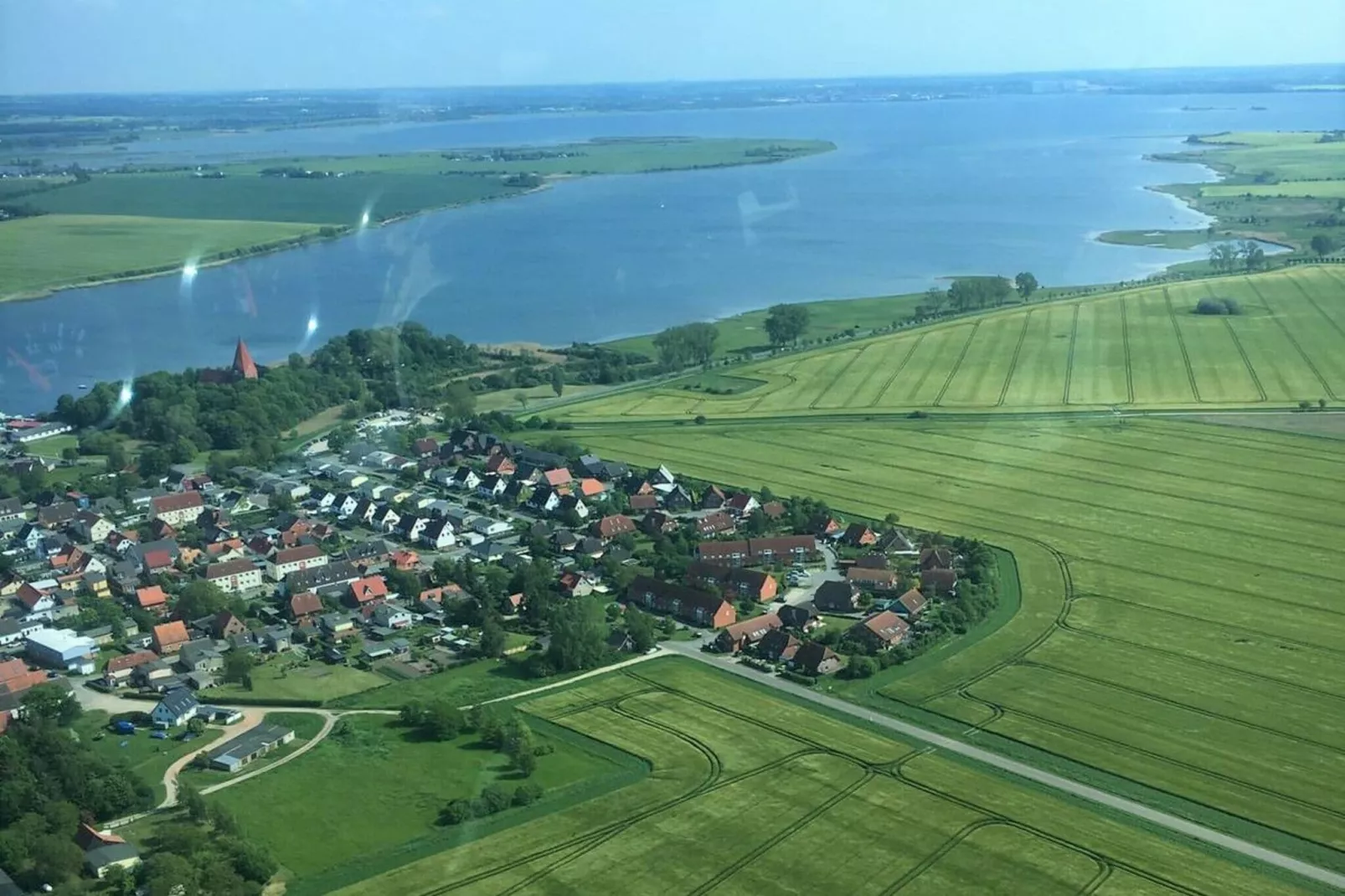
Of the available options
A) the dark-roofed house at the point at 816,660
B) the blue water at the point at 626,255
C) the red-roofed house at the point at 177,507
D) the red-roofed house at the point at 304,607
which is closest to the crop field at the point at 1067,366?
the blue water at the point at 626,255

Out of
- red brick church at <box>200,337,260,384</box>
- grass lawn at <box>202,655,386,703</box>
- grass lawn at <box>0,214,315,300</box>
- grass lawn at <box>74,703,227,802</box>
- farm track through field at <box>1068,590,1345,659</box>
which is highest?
grass lawn at <box>0,214,315,300</box>

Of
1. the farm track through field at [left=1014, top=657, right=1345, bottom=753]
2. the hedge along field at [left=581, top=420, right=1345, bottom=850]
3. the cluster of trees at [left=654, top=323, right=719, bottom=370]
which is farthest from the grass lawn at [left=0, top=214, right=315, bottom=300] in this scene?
the farm track through field at [left=1014, top=657, right=1345, bottom=753]

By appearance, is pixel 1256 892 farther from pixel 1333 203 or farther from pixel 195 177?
pixel 195 177

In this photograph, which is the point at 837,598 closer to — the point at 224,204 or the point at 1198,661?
the point at 1198,661

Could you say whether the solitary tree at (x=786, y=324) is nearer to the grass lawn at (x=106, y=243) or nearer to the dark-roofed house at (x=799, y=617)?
the dark-roofed house at (x=799, y=617)

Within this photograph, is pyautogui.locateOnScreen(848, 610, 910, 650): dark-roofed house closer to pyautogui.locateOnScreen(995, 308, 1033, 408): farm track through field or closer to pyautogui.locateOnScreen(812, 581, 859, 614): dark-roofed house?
Answer: pyautogui.locateOnScreen(812, 581, 859, 614): dark-roofed house

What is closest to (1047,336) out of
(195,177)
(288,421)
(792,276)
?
(792,276)
